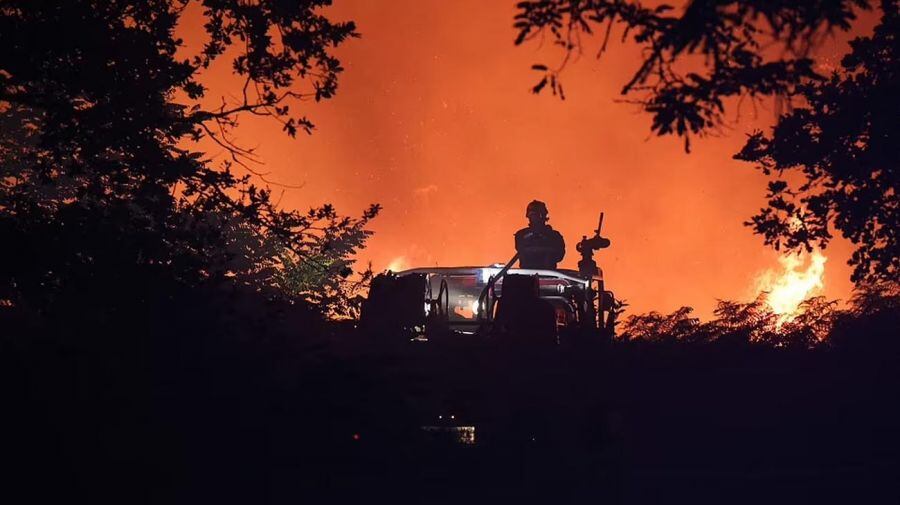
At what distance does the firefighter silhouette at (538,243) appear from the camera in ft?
43.5

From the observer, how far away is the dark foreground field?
6.47m

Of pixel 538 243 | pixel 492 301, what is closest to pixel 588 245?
pixel 538 243

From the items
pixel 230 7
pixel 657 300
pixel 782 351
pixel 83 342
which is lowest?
pixel 83 342

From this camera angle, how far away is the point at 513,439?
34.9ft

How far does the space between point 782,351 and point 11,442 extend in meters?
17.0

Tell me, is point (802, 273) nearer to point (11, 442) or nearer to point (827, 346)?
point (827, 346)

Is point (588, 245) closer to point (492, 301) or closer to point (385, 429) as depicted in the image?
point (492, 301)

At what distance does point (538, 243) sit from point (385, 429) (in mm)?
6290

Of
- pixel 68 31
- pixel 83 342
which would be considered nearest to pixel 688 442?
pixel 83 342

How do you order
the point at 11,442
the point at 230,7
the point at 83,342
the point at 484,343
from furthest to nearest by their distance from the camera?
the point at 484,343
the point at 230,7
the point at 83,342
the point at 11,442

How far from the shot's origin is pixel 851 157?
13180mm

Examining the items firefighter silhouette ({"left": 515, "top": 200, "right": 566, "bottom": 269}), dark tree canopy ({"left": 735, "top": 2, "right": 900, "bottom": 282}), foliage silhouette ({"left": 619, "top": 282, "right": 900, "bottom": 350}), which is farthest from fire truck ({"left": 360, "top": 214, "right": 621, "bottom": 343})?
foliage silhouette ({"left": 619, "top": 282, "right": 900, "bottom": 350})

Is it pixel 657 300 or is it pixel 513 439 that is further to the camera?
pixel 657 300

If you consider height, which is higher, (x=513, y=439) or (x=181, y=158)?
(x=181, y=158)
